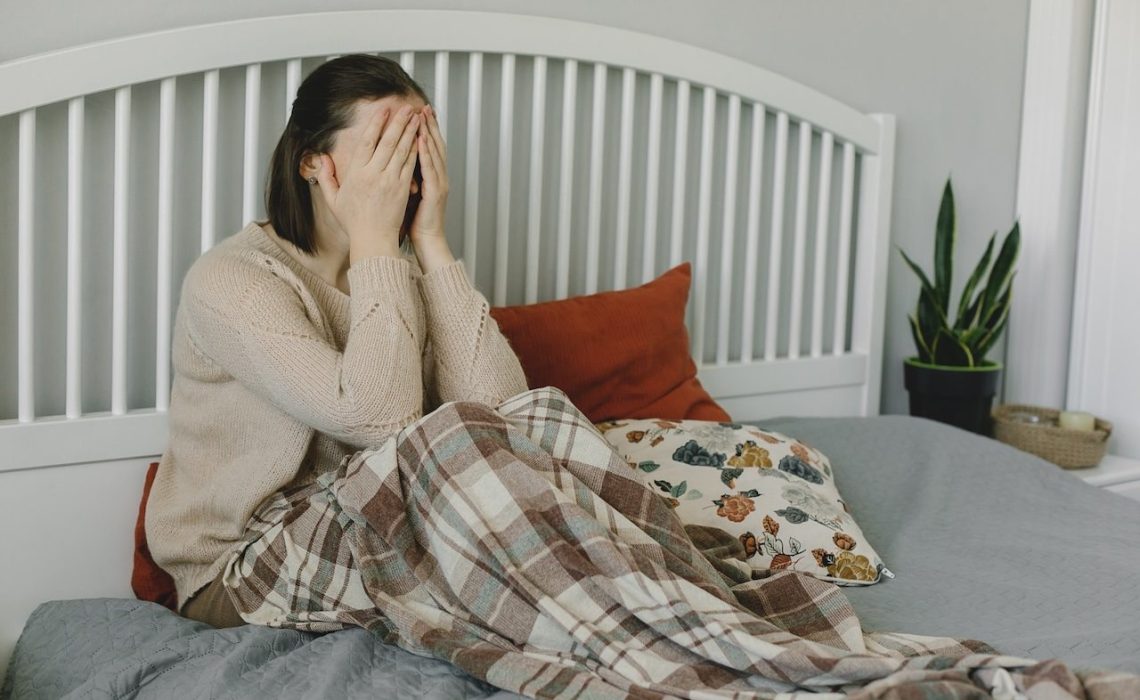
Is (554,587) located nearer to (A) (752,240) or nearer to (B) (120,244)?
(B) (120,244)

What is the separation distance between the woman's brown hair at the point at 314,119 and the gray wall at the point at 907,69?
0.44 m

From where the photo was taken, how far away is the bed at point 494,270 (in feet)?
4.27

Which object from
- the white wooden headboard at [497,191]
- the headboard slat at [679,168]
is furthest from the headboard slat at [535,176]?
the headboard slat at [679,168]

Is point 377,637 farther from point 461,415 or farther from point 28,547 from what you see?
point 28,547

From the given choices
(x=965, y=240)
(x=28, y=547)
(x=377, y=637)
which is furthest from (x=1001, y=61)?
(x=28, y=547)

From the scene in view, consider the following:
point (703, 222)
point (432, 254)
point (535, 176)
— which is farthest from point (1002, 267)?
point (432, 254)

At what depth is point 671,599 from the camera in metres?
1.07

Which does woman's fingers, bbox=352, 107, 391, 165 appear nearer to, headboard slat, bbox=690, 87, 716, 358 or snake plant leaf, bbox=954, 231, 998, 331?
headboard slat, bbox=690, 87, 716, 358

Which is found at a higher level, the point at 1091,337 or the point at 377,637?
the point at 1091,337

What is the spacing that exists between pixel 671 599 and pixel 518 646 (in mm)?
159

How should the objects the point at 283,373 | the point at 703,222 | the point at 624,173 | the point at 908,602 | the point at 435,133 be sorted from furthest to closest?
the point at 703,222
the point at 624,173
the point at 435,133
the point at 908,602
the point at 283,373

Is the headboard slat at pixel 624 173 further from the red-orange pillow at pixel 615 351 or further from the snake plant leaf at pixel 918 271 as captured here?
the snake plant leaf at pixel 918 271

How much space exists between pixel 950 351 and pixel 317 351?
1483 mm

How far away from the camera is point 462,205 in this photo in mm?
1826
